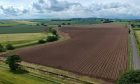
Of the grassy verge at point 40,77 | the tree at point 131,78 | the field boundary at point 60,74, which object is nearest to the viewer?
the tree at point 131,78

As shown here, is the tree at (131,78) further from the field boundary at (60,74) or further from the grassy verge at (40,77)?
the grassy verge at (40,77)

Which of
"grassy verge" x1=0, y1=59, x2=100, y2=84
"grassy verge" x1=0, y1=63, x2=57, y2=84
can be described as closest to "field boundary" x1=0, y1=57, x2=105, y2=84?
"grassy verge" x1=0, y1=59, x2=100, y2=84

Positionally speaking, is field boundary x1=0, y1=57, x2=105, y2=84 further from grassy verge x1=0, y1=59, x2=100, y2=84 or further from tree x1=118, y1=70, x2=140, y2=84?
tree x1=118, y1=70, x2=140, y2=84

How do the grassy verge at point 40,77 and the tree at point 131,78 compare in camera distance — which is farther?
the grassy verge at point 40,77

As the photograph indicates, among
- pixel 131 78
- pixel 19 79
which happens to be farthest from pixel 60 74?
pixel 131 78

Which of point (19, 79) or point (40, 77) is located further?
point (40, 77)

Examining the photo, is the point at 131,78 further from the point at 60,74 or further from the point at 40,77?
the point at 40,77

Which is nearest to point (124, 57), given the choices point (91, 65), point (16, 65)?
point (91, 65)

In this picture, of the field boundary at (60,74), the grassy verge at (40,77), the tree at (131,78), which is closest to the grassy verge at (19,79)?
the grassy verge at (40,77)

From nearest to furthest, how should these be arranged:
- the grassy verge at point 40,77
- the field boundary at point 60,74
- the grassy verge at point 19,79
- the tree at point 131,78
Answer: the tree at point 131,78
the field boundary at point 60,74
the grassy verge at point 19,79
the grassy verge at point 40,77

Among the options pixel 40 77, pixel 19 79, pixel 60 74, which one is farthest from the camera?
pixel 60 74

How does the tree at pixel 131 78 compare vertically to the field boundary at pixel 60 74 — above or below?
above
